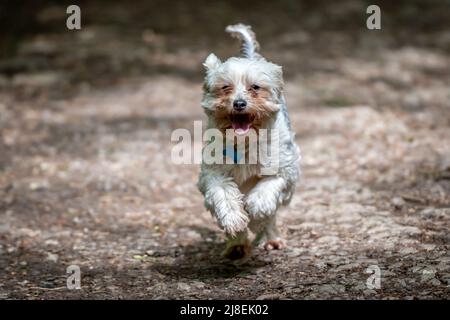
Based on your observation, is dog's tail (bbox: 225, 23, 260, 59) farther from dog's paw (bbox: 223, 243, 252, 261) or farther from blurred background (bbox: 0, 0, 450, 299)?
blurred background (bbox: 0, 0, 450, 299)

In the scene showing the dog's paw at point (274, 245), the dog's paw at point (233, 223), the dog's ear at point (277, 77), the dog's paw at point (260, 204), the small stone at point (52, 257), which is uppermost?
the dog's ear at point (277, 77)

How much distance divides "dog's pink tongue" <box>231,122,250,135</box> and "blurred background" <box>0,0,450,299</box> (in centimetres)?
117

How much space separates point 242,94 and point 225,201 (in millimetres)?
824

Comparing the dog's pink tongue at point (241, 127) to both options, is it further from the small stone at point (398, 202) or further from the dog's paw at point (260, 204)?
the small stone at point (398, 202)

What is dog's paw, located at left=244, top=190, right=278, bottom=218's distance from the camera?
5.57m

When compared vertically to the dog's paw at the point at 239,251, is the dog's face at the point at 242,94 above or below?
above

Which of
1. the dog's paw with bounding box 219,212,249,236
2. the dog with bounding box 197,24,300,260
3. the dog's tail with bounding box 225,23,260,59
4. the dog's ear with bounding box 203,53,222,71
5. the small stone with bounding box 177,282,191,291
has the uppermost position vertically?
the dog's tail with bounding box 225,23,260,59

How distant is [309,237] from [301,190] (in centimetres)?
144

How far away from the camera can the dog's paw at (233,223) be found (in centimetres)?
543

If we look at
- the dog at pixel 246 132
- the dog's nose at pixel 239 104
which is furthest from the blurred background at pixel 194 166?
the dog's nose at pixel 239 104

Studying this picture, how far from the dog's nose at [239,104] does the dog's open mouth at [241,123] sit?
169 mm

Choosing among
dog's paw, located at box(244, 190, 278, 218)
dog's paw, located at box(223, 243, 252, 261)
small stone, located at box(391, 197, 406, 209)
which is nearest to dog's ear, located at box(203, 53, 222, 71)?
dog's paw, located at box(244, 190, 278, 218)

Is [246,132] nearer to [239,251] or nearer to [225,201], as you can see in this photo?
[225,201]
